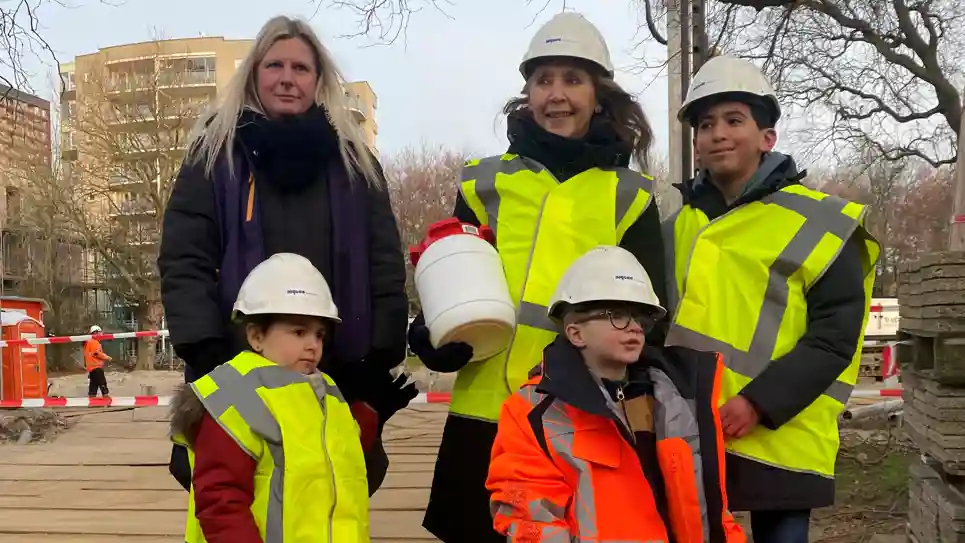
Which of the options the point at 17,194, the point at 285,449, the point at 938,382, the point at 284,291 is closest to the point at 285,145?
the point at 284,291

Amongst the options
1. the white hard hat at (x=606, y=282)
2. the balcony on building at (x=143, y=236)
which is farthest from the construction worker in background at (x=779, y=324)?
the balcony on building at (x=143, y=236)

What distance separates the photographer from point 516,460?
6.54 ft

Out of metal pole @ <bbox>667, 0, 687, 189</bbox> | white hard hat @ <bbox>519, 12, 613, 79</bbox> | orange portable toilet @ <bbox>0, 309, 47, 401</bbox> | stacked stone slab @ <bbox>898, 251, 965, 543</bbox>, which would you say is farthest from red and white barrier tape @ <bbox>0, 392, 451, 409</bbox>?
white hard hat @ <bbox>519, 12, 613, 79</bbox>

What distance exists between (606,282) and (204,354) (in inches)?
44.0

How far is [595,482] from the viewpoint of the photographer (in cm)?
196

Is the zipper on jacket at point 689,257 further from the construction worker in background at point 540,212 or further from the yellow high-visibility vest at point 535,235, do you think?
the yellow high-visibility vest at point 535,235

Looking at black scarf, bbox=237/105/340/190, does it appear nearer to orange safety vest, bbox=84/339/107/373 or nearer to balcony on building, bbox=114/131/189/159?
orange safety vest, bbox=84/339/107/373

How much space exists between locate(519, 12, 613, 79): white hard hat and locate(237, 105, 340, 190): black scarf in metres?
0.68

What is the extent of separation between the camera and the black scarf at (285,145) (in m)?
2.38

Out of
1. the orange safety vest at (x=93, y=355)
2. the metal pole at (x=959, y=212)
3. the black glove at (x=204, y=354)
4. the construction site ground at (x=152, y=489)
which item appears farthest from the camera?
the orange safety vest at (x=93, y=355)

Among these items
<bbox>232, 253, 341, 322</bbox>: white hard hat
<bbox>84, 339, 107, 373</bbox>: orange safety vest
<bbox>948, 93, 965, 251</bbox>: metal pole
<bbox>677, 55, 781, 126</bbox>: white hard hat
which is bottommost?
<bbox>84, 339, 107, 373</bbox>: orange safety vest

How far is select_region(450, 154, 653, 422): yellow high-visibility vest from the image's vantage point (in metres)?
2.33

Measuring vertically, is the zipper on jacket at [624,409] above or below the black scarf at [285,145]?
below

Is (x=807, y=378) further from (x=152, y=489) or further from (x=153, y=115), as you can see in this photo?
(x=153, y=115)
